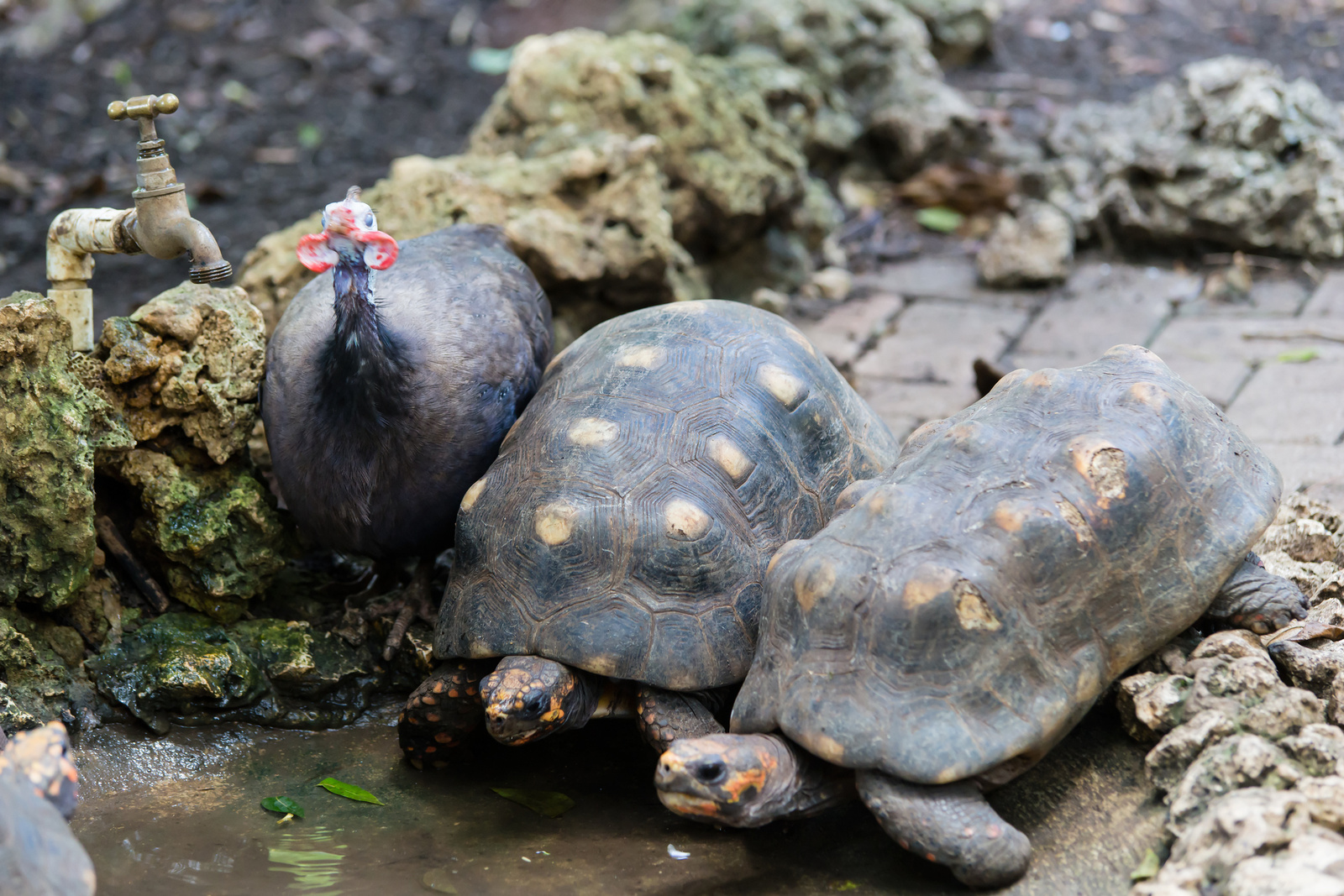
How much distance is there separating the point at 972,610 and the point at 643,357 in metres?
1.13

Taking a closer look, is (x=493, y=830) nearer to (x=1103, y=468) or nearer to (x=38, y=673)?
(x=38, y=673)

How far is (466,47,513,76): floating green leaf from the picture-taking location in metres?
8.27

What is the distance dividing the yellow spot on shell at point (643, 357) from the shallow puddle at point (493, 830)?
102 cm

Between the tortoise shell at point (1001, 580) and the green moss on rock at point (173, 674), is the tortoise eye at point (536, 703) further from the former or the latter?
the green moss on rock at point (173, 674)

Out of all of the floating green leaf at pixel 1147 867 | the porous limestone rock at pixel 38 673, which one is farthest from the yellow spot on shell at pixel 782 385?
the porous limestone rock at pixel 38 673

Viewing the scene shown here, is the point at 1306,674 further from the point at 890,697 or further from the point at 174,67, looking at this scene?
the point at 174,67

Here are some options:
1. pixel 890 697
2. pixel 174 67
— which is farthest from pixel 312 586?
pixel 174 67

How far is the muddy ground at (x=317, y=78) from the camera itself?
21.2ft

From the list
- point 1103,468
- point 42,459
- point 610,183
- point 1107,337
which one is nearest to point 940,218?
point 1107,337

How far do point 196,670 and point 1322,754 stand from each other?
2649mm

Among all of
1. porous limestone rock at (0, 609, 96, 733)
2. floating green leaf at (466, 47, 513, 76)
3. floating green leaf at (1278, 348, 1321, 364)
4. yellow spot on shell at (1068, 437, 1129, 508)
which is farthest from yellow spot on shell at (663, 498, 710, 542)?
floating green leaf at (466, 47, 513, 76)

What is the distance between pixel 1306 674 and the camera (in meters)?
2.60

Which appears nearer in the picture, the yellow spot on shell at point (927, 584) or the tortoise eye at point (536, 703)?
the yellow spot on shell at point (927, 584)

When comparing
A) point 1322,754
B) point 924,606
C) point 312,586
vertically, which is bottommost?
point 312,586
